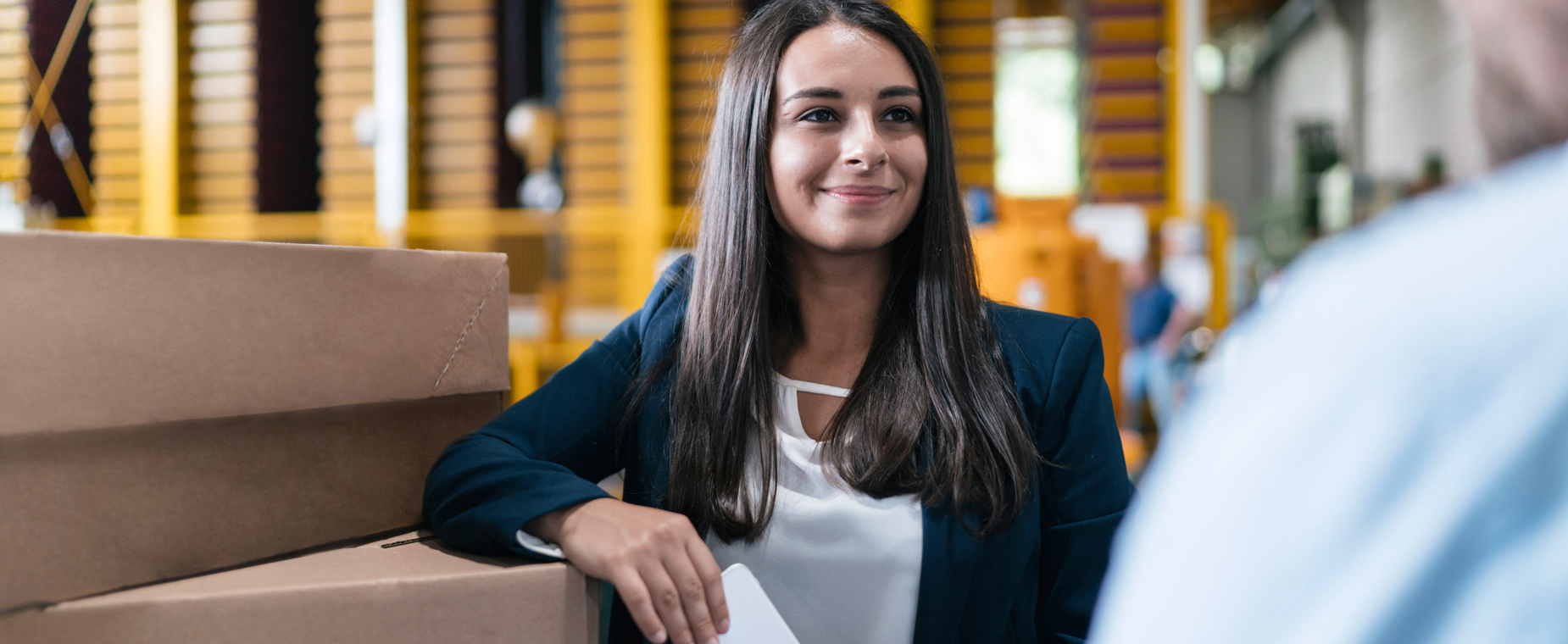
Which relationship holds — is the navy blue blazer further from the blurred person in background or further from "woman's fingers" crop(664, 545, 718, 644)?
the blurred person in background

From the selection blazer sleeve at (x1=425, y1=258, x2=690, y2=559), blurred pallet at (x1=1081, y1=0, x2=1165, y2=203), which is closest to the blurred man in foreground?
blazer sleeve at (x1=425, y1=258, x2=690, y2=559)

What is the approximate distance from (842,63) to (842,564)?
0.62m

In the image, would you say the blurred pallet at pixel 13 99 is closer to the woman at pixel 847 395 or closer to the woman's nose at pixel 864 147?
the woman at pixel 847 395

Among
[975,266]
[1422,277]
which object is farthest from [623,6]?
[1422,277]

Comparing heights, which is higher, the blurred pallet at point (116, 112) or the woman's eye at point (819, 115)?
the blurred pallet at point (116, 112)

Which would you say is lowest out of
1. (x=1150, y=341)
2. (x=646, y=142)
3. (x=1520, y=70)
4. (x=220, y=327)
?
(x=1150, y=341)

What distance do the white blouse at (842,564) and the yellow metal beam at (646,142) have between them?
460 centimetres

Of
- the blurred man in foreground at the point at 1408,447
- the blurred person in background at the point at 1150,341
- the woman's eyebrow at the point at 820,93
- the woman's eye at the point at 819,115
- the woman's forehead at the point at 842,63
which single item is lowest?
the blurred person in background at the point at 1150,341

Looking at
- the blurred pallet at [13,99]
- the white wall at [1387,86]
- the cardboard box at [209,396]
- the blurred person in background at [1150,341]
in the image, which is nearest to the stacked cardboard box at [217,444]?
the cardboard box at [209,396]

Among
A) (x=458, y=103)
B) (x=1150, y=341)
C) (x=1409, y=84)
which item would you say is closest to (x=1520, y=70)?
(x=1150, y=341)

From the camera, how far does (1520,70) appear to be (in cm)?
36

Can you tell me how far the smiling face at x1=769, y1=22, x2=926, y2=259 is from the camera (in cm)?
125

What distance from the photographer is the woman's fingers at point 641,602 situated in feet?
2.91

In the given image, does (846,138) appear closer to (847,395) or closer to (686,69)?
(847,395)
